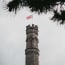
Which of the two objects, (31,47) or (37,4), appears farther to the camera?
(31,47)

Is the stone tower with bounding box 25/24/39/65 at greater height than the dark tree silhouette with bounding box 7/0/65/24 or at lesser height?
greater

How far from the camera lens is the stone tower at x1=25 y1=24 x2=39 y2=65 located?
5003cm

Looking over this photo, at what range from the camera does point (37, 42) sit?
Answer: 5188 cm

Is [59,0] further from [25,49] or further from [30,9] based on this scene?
[25,49]

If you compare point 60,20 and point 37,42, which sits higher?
point 37,42

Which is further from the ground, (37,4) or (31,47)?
(31,47)

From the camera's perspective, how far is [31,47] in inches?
1972

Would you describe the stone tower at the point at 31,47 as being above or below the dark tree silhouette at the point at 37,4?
above

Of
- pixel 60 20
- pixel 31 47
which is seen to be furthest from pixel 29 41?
pixel 60 20

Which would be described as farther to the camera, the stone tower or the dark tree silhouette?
the stone tower

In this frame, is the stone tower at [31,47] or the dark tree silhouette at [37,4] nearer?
the dark tree silhouette at [37,4]

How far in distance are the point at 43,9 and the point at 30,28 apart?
45457 mm

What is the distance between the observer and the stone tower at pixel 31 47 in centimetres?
5003

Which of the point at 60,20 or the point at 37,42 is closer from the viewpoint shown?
the point at 60,20
